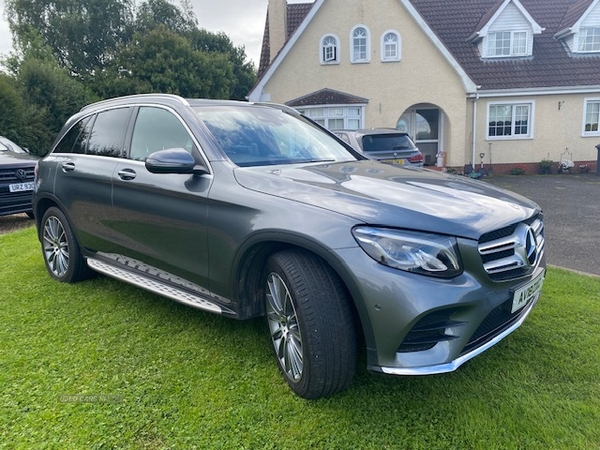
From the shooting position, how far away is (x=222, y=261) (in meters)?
2.73

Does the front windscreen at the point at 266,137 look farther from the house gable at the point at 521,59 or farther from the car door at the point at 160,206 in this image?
the house gable at the point at 521,59

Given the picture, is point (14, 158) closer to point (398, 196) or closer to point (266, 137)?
point (266, 137)

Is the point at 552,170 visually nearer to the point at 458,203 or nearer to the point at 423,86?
the point at 423,86

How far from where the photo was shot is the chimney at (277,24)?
17669 mm

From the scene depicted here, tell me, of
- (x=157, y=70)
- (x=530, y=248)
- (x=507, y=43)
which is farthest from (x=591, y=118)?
(x=157, y=70)

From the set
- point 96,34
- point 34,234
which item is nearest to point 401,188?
point 34,234

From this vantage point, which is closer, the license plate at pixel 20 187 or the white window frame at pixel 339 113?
the license plate at pixel 20 187

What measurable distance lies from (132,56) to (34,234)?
78.1ft

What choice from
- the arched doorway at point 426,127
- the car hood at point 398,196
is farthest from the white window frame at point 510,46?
the car hood at point 398,196

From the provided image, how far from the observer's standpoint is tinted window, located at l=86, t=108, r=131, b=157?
12.3 feet

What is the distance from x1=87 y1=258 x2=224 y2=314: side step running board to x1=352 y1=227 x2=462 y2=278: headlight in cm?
119

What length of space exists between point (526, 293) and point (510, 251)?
0.93ft

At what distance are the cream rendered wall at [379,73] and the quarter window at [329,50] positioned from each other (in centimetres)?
18

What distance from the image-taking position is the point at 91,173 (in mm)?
3832
